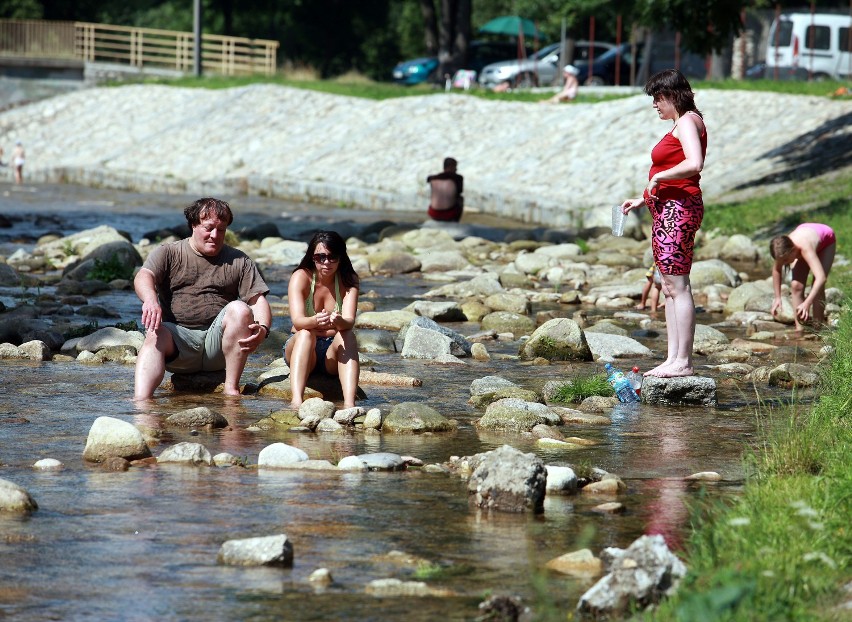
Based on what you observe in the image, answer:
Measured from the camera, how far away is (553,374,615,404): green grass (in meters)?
8.70

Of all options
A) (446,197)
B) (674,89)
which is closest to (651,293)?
(674,89)

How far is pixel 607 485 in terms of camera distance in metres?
6.19

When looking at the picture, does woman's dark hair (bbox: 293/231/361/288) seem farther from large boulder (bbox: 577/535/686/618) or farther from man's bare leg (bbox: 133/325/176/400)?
large boulder (bbox: 577/535/686/618)

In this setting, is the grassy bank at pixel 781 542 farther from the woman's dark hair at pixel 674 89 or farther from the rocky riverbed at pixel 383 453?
the woman's dark hair at pixel 674 89

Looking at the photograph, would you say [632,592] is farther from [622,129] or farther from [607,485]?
[622,129]

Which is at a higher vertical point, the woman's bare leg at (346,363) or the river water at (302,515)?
the woman's bare leg at (346,363)

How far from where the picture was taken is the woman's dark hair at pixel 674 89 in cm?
809

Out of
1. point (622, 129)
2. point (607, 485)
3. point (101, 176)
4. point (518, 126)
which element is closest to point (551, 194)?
point (622, 129)

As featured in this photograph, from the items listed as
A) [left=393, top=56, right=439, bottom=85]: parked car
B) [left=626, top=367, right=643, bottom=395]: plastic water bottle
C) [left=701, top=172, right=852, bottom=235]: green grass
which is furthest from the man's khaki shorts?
[left=393, top=56, right=439, bottom=85]: parked car

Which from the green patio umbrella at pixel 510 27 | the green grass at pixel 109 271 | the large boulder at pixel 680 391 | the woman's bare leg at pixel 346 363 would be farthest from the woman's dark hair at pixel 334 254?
the green patio umbrella at pixel 510 27

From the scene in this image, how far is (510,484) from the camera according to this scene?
5871 mm

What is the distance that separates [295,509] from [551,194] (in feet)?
65.0

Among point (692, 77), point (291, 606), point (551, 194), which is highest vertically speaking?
point (692, 77)

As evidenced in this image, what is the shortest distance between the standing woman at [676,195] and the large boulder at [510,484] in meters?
2.65
